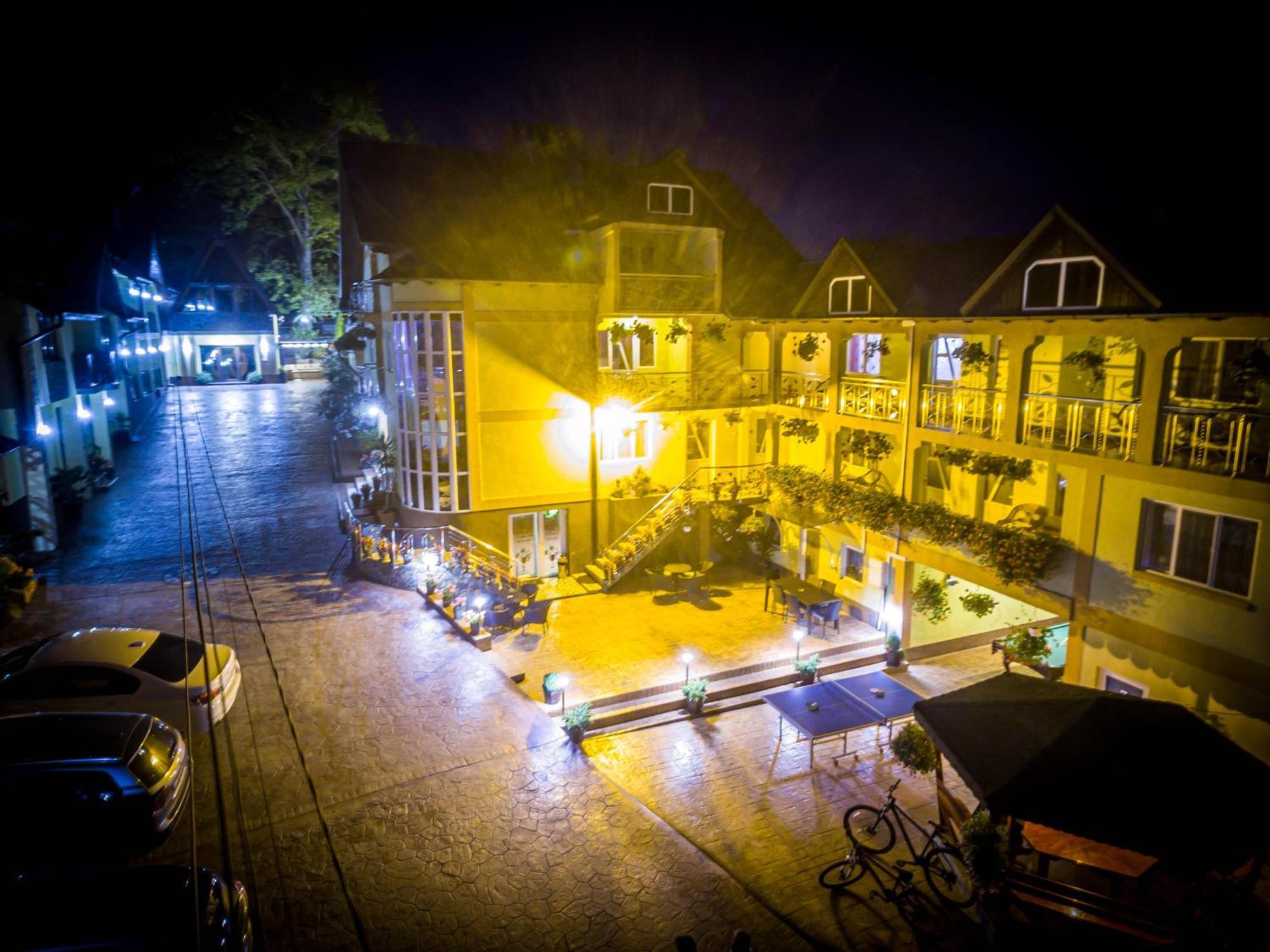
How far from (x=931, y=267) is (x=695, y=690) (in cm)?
1246

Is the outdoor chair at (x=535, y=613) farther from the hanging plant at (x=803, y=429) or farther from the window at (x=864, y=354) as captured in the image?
the window at (x=864, y=354)

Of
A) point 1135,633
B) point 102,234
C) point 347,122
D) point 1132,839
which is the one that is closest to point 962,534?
point 1135,633

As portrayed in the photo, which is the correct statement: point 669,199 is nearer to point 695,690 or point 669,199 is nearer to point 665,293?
point 665,293

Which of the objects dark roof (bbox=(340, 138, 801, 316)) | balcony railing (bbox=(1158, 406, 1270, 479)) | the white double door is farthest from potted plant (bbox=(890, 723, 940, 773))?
dark roof (bbox=(340, 138, 801, 316))

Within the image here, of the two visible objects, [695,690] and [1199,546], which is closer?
[1199,546]

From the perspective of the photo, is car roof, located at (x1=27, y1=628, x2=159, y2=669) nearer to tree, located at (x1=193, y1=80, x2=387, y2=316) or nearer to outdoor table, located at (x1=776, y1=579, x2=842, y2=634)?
outdoor table, located at (x1=776, y1=579, x2=842, y2=634)

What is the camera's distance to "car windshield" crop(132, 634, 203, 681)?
14.6m

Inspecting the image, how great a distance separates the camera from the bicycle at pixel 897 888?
11086mm

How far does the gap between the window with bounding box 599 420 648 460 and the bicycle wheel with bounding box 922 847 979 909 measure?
1639 cm

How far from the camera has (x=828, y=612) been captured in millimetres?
21516

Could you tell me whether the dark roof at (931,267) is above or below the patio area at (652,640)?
above

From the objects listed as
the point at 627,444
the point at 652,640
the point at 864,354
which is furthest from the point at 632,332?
the point at 652,640

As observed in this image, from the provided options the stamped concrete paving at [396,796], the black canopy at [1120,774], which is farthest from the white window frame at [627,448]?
the black canopy at [1120,774]

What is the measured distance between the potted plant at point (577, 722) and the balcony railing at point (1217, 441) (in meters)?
12.3
